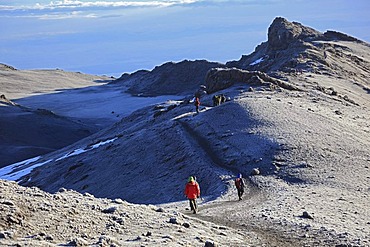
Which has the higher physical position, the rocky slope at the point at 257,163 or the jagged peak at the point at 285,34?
the jagged peak at the point at 285,34

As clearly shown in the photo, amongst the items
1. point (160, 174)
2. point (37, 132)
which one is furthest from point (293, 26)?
point (160, 174)

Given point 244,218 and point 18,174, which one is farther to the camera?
point 18,174

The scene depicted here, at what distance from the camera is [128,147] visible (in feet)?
118

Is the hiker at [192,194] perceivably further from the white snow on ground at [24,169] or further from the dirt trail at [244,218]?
the white snow on ground at [24,169]

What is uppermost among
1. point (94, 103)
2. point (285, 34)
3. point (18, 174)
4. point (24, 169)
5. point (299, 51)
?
point (285, 34)

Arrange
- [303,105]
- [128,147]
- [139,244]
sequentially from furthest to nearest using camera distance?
[303,105] → [128,147] → [139,244]

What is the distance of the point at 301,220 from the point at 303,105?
822 inches

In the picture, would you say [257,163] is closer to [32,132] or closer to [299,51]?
[299,51]

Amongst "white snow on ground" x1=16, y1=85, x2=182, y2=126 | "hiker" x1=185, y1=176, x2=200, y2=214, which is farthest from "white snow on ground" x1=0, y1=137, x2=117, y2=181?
"white snow on ground" x1=16, y1=85, x2=182, y2=126

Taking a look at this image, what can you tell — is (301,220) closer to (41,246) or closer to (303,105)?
(41,246)

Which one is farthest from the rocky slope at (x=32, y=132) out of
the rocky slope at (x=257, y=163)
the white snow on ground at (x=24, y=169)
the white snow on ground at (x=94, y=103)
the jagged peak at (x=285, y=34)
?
the jagged peak at (x=285, y=34)

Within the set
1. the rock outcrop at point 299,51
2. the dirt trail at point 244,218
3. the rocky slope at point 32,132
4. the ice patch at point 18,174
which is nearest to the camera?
the dirt trail at point 244,218

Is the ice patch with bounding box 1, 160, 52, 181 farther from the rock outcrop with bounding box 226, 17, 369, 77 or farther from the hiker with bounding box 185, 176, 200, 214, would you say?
the hiker with bounding box 185, 176, 200, 214

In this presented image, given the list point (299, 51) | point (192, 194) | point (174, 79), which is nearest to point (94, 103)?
point (174, 79)
